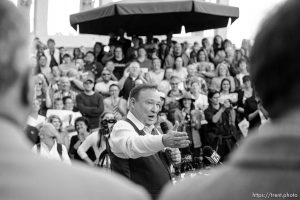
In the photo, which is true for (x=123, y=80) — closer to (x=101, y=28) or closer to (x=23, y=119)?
(x=101, y=28)

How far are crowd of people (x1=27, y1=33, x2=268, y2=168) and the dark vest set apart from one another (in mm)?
3428

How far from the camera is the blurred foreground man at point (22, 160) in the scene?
139 centimetres

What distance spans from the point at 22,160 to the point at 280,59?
57 cm

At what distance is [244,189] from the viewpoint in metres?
1.51

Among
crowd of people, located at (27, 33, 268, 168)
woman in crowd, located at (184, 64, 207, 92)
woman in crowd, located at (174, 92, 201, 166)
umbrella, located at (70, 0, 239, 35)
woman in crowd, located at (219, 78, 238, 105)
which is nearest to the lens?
crowd of people, located at (27, 33, 268, 168)

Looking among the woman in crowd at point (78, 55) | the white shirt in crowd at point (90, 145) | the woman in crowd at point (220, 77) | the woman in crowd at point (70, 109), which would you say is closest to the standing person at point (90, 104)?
the woman in crowd at point (70, 109)

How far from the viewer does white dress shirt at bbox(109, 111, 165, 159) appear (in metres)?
4.74

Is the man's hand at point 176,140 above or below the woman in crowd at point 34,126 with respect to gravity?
above

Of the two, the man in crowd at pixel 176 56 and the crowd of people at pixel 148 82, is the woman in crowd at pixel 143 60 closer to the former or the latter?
the crowd of people at pixel 148 82

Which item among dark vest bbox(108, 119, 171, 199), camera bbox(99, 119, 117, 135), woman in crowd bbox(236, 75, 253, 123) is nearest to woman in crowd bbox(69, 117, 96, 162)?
camera bbox(99, 119, 117, 135)

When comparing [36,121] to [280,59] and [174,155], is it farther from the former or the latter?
[280,59]

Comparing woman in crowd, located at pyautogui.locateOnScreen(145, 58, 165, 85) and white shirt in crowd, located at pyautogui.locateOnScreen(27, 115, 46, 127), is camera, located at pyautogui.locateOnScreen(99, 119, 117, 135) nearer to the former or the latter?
white shirt in crowd, located at pyautogui.locateOnScreen(27, 115, 46, 127)

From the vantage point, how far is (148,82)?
12125 millimetres

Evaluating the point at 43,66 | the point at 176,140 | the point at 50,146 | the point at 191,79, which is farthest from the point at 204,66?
Answer: the point at 176,140
